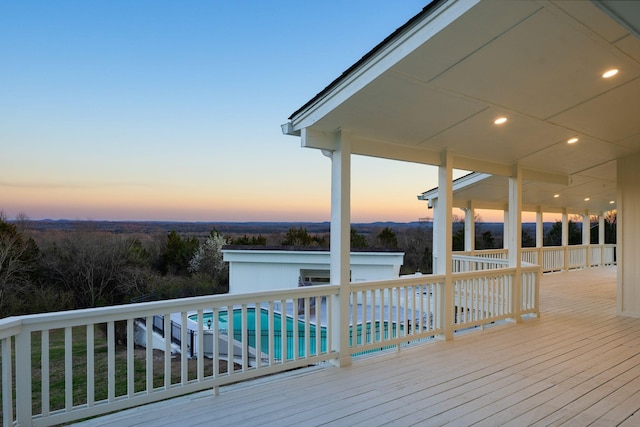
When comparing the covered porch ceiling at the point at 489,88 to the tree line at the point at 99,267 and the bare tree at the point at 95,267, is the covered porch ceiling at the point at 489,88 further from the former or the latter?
the bare tree at the point at 95,267

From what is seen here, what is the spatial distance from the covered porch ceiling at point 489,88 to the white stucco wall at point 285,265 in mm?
6456

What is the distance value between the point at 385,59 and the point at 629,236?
236 inches

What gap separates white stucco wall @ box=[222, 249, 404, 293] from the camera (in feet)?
37.1

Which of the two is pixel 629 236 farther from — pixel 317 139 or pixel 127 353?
pixel 127 353

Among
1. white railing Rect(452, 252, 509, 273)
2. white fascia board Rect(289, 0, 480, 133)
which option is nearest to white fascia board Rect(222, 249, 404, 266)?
white railing Rect(452, 252, 509, 273)

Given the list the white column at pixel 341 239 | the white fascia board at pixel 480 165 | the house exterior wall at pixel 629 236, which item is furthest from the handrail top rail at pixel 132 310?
the house exterior wall at pixel 629 236

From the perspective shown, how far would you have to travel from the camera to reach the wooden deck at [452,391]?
2668 mm

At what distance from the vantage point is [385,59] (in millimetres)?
2891

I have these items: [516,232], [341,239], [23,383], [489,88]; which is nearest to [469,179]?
[516,232]

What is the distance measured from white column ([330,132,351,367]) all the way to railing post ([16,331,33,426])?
252 cm

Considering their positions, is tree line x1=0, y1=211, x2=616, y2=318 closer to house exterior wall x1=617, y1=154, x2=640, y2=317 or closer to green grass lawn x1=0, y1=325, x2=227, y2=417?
green grass lawn x1=0, y1=325, x2=227, y2=417

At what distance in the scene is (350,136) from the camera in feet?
12.8

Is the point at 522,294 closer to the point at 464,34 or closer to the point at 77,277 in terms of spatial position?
the point at 464,34

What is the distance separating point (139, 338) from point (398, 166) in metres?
11.0
